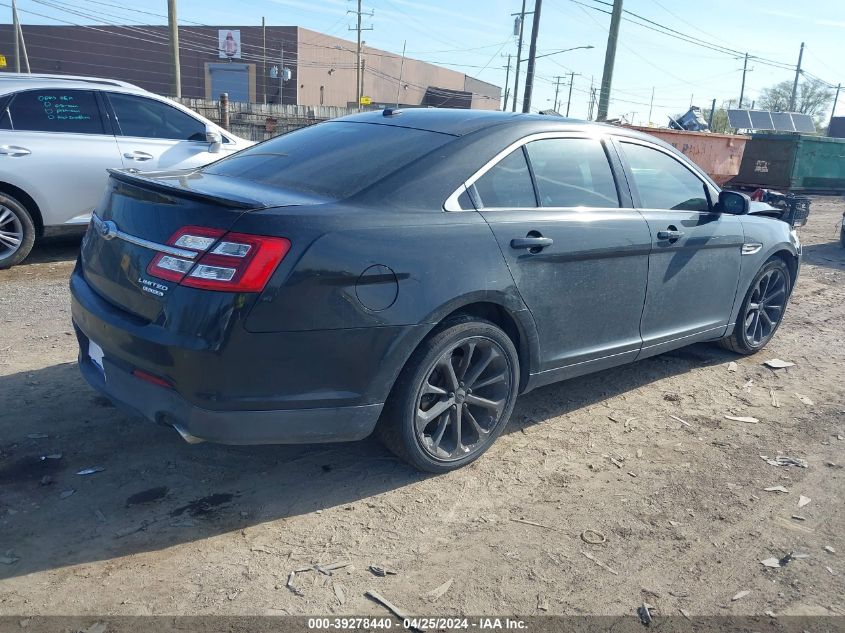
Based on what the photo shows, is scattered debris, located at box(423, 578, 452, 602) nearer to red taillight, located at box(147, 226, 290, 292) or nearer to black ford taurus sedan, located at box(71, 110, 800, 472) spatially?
black ford taurus sedan, located at box(71, 110, 800, 472)

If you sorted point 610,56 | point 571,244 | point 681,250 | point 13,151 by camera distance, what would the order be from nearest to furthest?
point 571,244
point 681,250
point 13,151
point 610,56

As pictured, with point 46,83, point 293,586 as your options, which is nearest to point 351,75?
point 46,83

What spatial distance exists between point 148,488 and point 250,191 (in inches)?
56.5

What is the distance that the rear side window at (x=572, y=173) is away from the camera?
3.83 metres

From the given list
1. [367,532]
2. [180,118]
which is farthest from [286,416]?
[180,118]

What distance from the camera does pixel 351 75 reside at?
191 feet

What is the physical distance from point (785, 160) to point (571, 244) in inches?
738

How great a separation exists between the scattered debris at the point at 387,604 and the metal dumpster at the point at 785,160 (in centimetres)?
1978

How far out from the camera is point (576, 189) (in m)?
4.00

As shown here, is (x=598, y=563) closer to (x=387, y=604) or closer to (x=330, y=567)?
(x=387, y=604)

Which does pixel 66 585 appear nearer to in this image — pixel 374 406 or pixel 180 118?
pixel 374 406

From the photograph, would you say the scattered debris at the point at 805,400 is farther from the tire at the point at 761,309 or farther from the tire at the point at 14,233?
the tire at the point at 14,233

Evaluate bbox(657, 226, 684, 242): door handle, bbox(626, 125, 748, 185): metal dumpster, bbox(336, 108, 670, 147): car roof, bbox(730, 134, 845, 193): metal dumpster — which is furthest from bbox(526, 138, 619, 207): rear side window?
bbox(730, 134, 845, 193): metal dumpster

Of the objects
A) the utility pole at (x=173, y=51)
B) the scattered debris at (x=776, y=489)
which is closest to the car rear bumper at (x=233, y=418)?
the scattered debris at (x=776, y=489)
